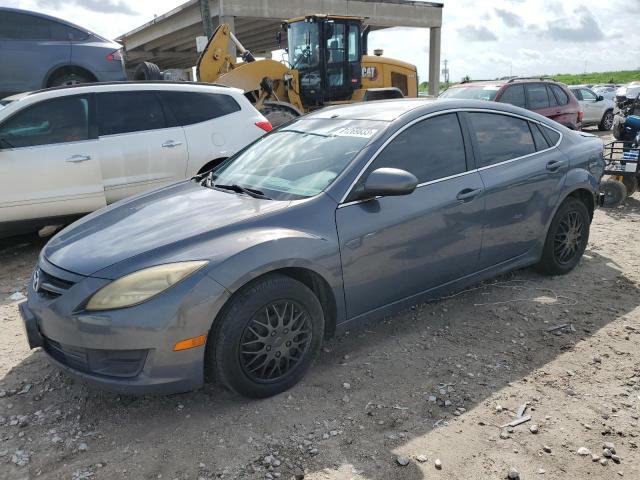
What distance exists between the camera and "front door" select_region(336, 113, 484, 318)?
3250 mm

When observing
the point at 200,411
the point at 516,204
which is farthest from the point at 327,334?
the point at 516,204

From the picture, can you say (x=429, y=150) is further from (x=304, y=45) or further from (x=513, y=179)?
(x=304, y=45)

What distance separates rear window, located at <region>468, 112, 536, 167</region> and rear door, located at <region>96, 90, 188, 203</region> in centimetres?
336

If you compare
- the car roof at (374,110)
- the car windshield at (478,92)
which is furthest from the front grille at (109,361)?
the car windshield at (478,92)

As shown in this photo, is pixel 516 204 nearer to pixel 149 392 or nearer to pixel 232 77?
pixel 149 392

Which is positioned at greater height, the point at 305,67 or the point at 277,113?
the point at 305,67

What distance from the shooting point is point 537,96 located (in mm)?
11312

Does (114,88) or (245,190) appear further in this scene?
(114,88)

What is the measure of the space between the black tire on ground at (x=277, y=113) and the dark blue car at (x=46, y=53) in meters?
2.61

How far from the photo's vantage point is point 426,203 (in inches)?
140

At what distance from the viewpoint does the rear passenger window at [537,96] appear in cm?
1118

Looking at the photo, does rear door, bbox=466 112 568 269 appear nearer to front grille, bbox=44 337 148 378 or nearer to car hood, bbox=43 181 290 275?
car hood, bbox=43 181 290 275

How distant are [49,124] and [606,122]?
17989 mm

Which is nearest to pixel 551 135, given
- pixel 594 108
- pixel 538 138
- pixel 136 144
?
pixel 538 138
